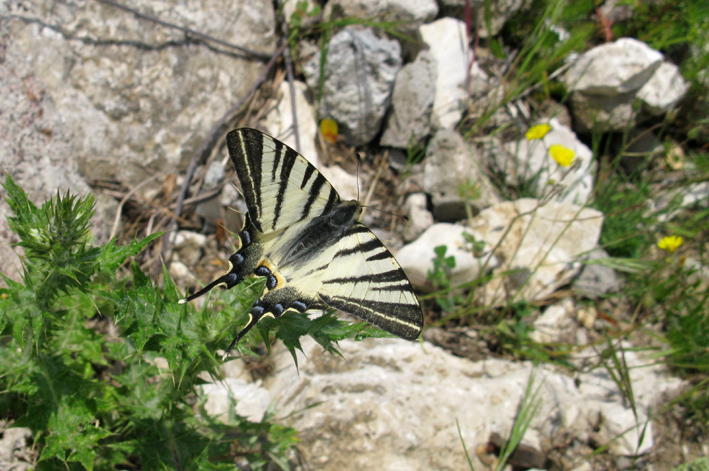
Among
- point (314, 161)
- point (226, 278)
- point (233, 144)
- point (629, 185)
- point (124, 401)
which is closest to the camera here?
point (226, 278)

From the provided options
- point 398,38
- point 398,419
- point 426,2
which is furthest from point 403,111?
point 398,419

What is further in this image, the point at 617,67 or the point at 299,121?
the point at 617,67

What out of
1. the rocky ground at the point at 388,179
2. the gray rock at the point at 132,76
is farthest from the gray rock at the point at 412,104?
the gray rock at the point at 132,76

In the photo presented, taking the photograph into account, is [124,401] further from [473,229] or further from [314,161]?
[473,229]

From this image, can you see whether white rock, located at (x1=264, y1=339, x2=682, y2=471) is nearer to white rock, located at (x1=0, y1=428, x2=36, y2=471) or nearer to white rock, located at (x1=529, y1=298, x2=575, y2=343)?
white rock, located at (x1=529, y1=298, x2=575, y2=343)

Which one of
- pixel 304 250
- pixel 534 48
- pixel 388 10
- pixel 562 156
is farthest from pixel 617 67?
pixel 304 250

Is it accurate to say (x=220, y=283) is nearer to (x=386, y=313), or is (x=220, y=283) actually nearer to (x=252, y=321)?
(x=252, y=321)
